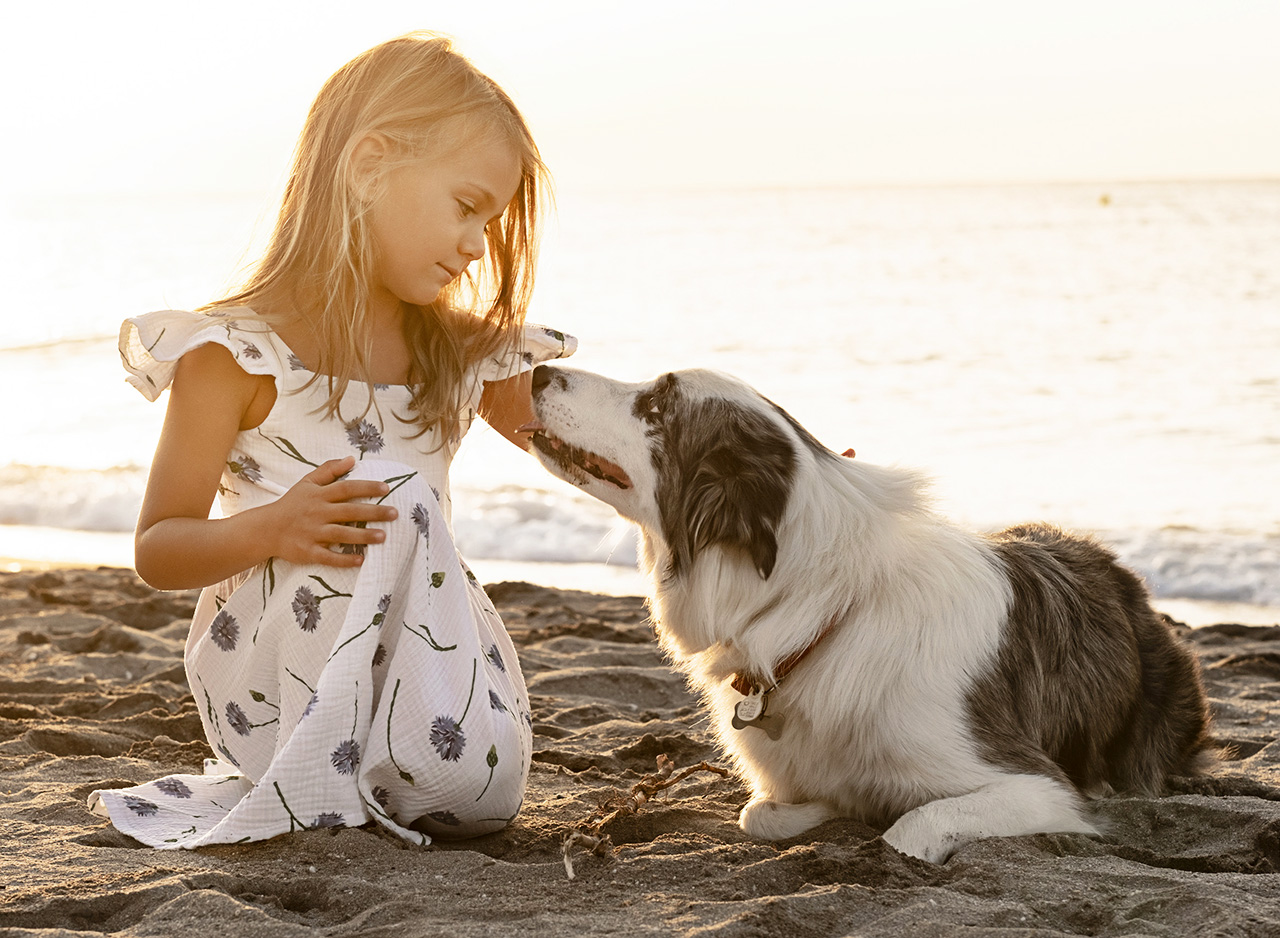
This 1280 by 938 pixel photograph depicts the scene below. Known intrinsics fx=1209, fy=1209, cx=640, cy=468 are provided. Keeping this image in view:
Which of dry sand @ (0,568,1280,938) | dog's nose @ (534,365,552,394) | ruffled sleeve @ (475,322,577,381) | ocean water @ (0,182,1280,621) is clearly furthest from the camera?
ocean water @ (0,182,1280,621)

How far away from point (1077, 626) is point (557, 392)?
1.63m

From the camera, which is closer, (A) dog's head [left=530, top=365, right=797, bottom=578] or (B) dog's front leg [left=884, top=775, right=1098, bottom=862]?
(B) dog's front leg [left=884, top=775, right=1098, bottom=862]

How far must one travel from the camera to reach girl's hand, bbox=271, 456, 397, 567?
282cm

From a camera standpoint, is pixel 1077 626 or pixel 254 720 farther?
pixel 1077 626

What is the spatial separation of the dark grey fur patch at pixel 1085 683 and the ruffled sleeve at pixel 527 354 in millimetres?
1439

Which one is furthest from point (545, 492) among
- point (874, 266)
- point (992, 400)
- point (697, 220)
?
point (697, 220)

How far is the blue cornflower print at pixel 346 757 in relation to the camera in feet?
9.27

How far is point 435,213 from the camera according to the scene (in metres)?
3.18

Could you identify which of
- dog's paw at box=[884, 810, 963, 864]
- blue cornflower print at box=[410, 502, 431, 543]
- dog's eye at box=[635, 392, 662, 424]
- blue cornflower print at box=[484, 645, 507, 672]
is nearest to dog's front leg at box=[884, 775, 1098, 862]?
dog's paw at box=[884, 810, 963, 864]

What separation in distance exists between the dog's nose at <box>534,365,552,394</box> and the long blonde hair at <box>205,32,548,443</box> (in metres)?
0.21

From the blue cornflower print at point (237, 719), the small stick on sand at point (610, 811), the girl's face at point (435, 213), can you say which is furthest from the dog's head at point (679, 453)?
the blue cornflower print at point (237, 719)

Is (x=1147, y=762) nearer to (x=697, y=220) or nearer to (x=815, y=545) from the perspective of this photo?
(x=815, y=545)

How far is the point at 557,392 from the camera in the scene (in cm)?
335

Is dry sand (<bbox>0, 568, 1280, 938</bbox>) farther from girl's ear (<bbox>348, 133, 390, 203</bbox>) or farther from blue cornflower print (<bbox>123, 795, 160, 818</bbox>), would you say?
girl's ear (<bbox>348, 133, 390, 203</bbox>)
